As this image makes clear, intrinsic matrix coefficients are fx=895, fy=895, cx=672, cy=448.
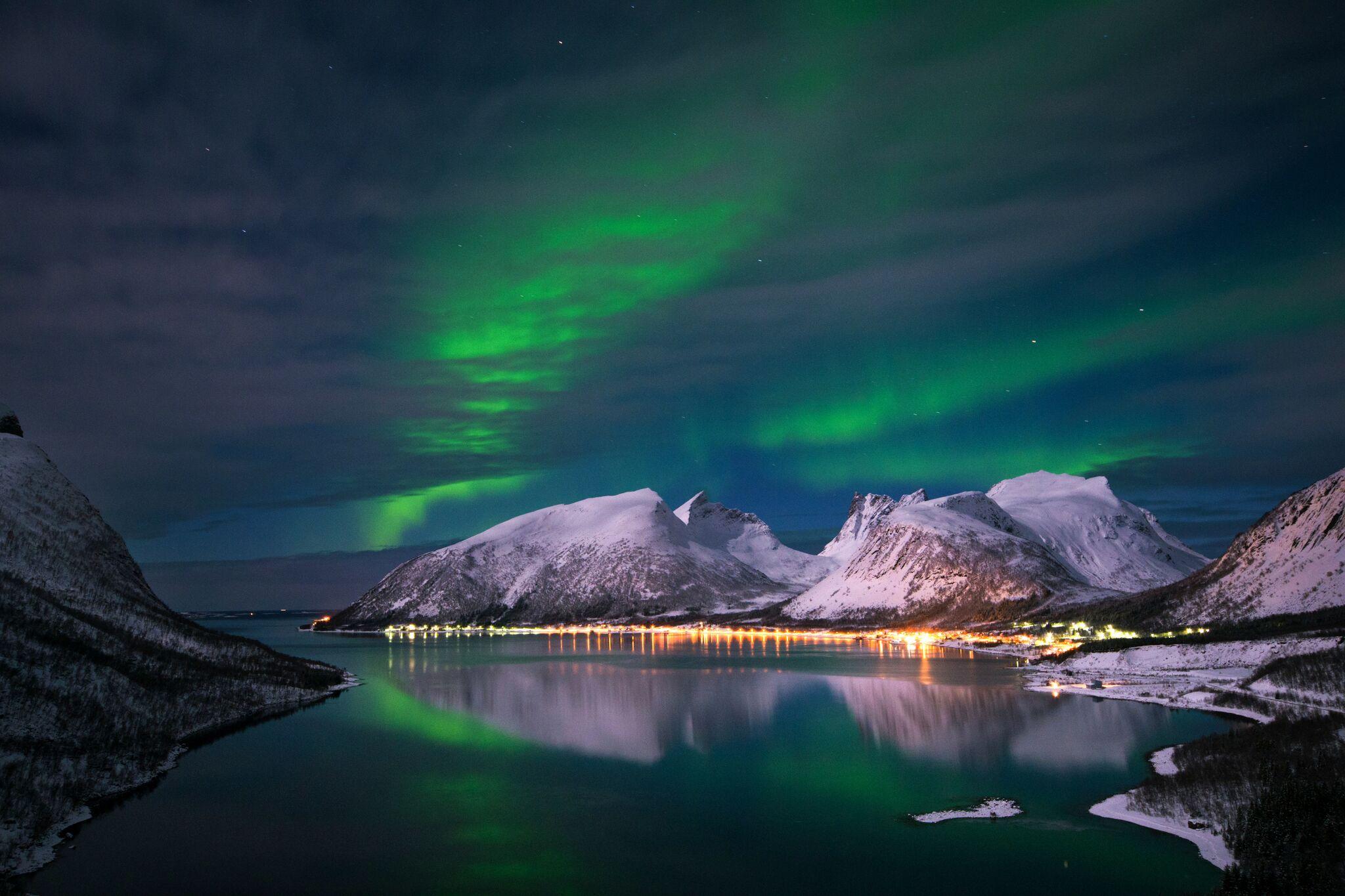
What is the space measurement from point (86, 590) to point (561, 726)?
39206 millimetres

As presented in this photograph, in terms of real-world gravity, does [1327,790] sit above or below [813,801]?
above

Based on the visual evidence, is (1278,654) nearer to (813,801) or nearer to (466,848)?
(813,801)

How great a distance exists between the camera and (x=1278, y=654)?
77938 millimetres

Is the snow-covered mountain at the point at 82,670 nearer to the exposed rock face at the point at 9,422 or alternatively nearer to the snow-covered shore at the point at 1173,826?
the exposed rock face at the point at 9,422

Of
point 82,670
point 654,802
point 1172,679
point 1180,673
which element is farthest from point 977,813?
point 1180,673

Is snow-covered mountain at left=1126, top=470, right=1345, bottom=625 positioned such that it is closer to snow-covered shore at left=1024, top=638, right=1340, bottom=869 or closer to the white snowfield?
snow-covered shore at left=1024, top=638, right=1340, bottom=869

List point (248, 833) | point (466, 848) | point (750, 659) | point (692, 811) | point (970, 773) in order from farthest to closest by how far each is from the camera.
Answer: point (750, 659)
point (970, 773)
point (692, 811)
point (248, 833)
point (466, 848)

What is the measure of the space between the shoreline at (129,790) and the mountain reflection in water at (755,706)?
1731cm

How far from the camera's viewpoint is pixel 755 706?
8438 cm

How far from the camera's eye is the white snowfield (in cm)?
3975

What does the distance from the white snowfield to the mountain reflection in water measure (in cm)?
1118

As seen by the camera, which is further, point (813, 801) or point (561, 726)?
point (561, 726)

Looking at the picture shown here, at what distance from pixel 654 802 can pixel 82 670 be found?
34594 millimetres

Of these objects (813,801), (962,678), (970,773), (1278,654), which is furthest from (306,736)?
(1278,654)
